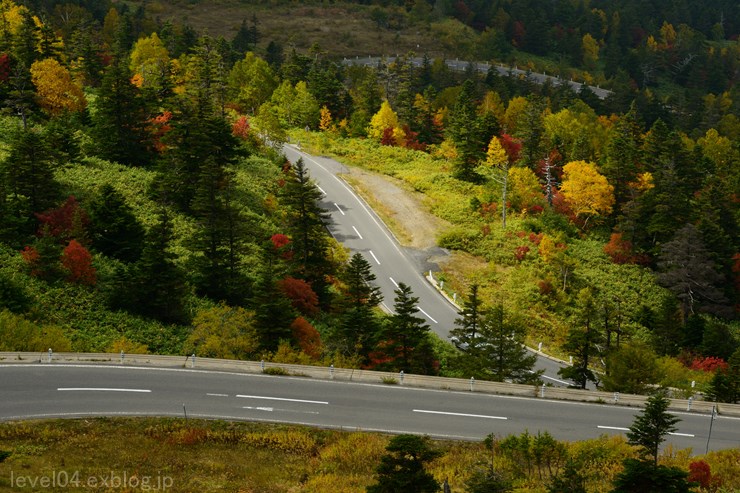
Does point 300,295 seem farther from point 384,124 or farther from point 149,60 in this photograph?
point 149,60

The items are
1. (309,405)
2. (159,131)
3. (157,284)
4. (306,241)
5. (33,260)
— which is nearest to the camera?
(309,405)

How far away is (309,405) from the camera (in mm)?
33375

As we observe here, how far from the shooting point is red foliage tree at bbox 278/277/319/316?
165 ft

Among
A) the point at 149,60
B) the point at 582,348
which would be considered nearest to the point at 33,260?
the point at 582,348

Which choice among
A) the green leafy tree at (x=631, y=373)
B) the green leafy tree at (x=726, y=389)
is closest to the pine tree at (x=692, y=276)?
the green leafy tree at (x=631, y=373)

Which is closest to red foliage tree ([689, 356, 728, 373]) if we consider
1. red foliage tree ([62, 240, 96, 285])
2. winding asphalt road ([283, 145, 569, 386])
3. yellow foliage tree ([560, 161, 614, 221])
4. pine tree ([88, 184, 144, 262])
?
winding asphalt road ([283, 145, 569, 386])

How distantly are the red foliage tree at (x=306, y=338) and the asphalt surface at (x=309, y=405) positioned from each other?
675 centimetres

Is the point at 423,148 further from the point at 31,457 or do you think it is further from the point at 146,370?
the point at 31,457

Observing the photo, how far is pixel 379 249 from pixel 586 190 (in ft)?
76.1

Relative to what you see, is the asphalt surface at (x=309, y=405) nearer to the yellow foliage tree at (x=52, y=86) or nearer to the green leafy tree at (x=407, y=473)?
the green leafy tree at (x=407, y=473)

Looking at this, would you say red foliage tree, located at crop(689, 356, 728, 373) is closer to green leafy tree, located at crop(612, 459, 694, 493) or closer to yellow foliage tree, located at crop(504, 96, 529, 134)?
green leafy tree, located at crop(612, 459, 694, 493)

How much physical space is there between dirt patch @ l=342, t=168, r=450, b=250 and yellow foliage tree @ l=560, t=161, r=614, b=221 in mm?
13816

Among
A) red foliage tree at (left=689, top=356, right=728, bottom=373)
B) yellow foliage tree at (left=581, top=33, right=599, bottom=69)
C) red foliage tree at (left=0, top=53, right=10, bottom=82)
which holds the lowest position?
red foliage tree at (left=689, top=356, right=728, bottom=373)

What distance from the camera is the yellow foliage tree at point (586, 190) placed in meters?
75.4
